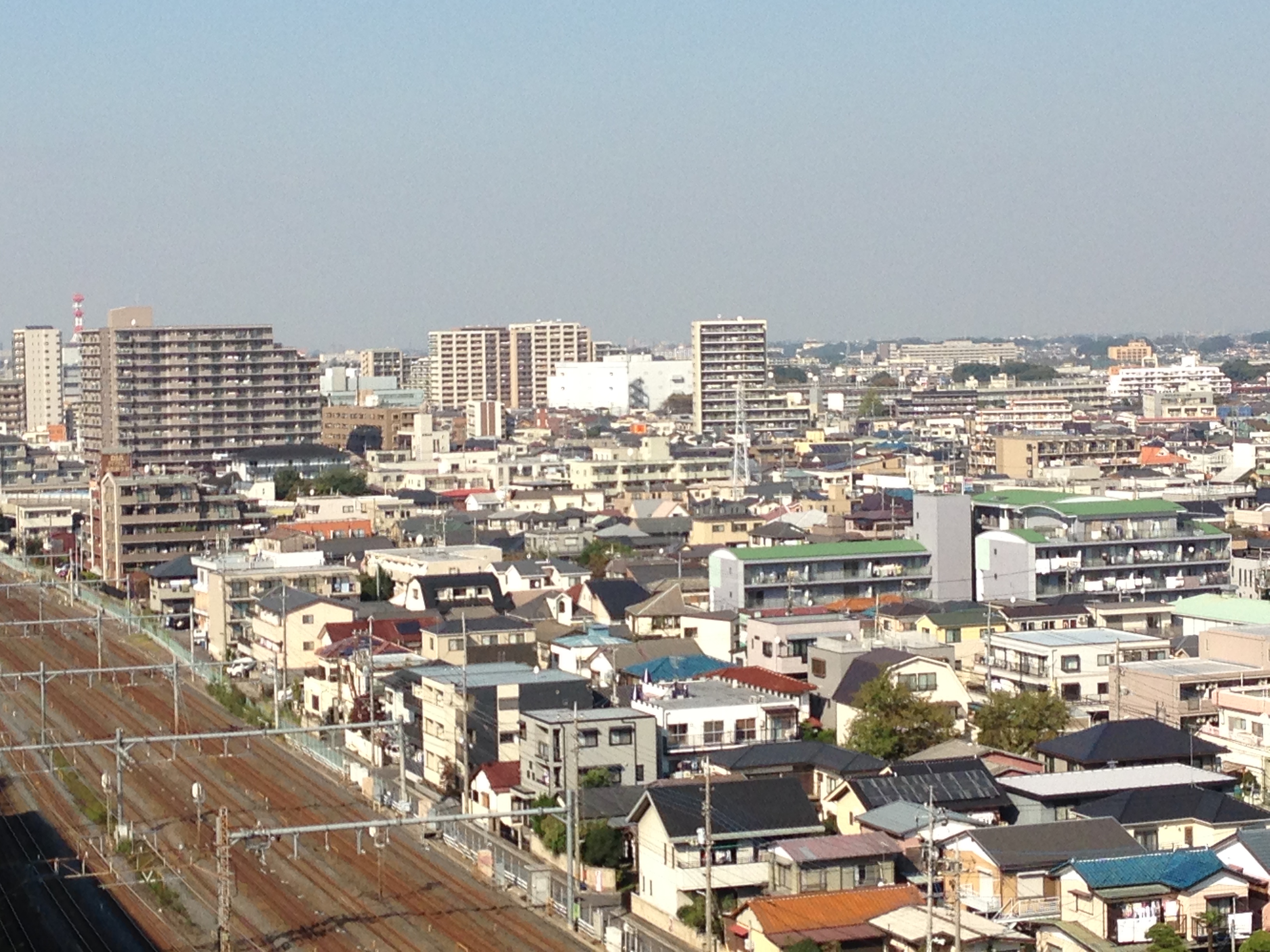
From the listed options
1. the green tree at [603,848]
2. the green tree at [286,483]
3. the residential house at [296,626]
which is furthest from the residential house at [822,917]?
the green tree at [286,483]

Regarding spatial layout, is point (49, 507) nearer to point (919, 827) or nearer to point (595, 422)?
point (595, 422)

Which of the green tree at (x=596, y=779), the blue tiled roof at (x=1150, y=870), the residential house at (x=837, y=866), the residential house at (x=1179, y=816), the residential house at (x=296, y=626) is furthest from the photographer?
the residential house at (x=296, y=626)

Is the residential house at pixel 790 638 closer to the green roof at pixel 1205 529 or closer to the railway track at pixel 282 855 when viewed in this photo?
the railway track at pixel 282 855

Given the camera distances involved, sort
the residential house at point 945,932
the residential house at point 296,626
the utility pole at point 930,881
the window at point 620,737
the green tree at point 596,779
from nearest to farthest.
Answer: the utility pole at point 930,881 < the residential house at point 945,932 < the green tree at point 596,779 < the window at point 620,737 < the residential house at point 296,626

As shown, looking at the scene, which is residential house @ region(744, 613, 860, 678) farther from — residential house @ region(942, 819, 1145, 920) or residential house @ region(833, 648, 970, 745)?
residential house @ region(942, 819, 1145, 920)

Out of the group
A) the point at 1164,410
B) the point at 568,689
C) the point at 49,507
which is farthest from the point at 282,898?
the point at 1164,410

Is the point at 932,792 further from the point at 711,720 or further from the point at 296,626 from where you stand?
the point at 296,626

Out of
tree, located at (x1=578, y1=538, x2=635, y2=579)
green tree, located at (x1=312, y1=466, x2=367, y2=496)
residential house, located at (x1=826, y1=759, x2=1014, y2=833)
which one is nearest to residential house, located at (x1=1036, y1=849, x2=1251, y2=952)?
residential house, located at (x1=826, y1=759, x2=1014, y2=833)

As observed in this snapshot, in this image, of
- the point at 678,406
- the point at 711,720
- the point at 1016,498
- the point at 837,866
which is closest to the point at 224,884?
the point at 837,866
